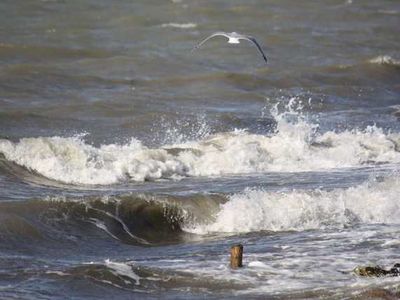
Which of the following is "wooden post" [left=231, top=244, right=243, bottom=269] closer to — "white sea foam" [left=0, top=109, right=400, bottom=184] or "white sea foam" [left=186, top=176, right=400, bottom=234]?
"white sea foam" [left=186, top=176, right=400, bottom=234]

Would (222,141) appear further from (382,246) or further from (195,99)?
(382,246)

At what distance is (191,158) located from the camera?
49.7 feet

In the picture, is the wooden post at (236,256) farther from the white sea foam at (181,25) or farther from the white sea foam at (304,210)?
the white sea foam at (181,25)

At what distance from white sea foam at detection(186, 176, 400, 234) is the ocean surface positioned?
0.03 meters

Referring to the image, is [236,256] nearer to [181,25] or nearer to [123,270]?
[123,270]

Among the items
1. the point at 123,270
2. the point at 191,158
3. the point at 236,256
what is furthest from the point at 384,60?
the point at 123,270

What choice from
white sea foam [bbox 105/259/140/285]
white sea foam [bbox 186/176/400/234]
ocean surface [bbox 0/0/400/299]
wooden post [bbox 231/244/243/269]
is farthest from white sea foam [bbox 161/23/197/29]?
wooden post [bbox 231/244/243/269]

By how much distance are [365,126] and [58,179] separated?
19.2 feet

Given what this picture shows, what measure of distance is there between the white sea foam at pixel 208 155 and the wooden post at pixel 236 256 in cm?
465

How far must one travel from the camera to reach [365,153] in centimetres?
1595

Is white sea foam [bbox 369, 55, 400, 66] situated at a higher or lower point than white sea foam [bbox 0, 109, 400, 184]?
higher

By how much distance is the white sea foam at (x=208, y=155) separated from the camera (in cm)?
1441

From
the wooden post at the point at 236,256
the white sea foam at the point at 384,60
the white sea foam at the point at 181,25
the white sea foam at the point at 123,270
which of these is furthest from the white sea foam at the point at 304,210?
the white sea foam at the point at 181,25

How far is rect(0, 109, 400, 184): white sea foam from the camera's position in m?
14.4
